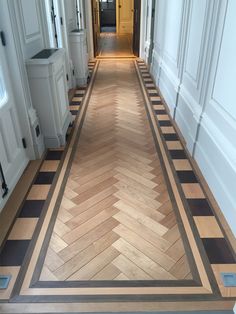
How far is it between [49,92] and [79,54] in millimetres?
2611

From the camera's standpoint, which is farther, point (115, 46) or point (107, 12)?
point (107, 12)

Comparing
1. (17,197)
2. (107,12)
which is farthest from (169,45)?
(107,12)

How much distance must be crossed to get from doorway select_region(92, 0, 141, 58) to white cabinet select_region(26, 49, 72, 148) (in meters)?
4.76

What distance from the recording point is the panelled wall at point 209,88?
1.97m

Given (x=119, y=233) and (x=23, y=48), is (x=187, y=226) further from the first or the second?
(x=23, y=48)

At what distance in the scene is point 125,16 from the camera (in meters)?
11.2

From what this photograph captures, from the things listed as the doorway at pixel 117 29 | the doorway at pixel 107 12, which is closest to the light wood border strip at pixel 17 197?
the doorway at pixel 117 29

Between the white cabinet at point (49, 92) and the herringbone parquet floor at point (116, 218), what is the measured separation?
338 millimetres

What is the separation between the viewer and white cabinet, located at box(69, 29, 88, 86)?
4832mm

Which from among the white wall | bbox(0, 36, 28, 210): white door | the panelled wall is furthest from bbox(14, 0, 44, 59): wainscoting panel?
the panelled wall

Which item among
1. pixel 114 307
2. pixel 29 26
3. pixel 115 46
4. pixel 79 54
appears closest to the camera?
pixel 114 307

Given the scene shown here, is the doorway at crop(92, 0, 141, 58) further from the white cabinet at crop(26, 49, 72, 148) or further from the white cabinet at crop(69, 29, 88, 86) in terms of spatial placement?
the white cabinet at crop(26, 49, 72, 148)

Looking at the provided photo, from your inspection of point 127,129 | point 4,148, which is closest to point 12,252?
point 4,148

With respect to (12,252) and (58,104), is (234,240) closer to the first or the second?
(12,252)
